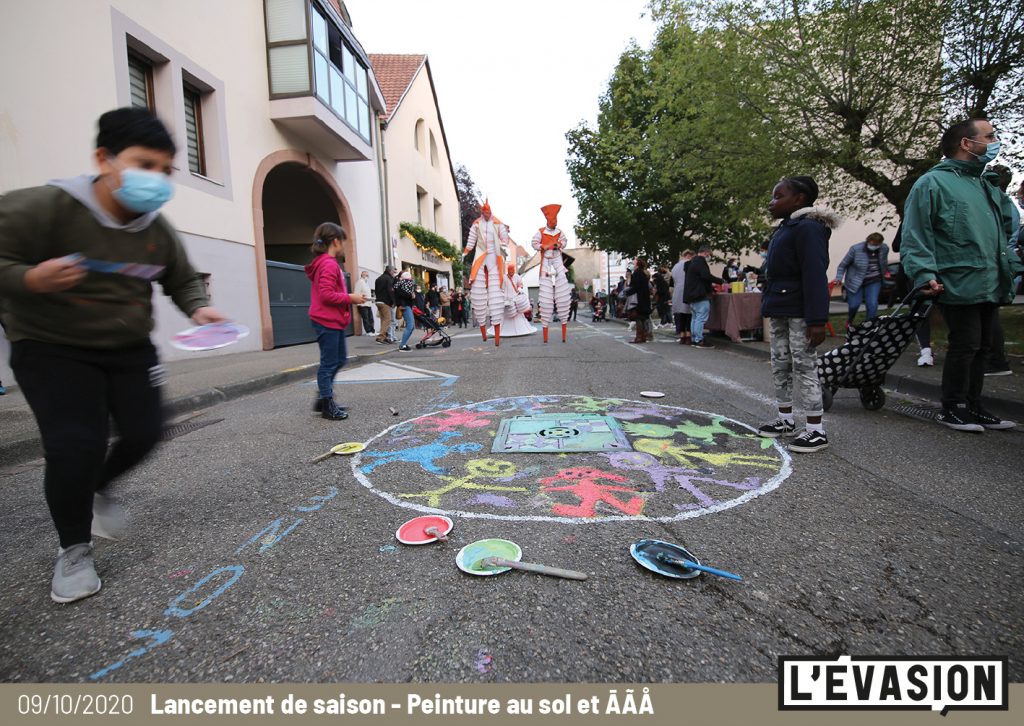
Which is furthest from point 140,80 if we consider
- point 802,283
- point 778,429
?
point 778,429

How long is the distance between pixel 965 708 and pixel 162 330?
34.2 feet

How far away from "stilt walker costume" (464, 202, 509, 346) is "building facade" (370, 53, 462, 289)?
10.9 metres

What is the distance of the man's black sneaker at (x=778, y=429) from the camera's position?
4.02 meters

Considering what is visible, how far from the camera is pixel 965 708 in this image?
146 cm

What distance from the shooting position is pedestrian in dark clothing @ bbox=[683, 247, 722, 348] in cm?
1060

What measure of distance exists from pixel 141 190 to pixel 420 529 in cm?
177

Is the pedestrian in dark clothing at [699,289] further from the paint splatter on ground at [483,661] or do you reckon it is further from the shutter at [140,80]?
the shutter at [140,80]

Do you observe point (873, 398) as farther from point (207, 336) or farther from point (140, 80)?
point (140, 80)

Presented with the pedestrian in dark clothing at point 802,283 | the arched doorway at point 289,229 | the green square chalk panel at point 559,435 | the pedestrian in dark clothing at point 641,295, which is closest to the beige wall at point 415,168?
the arched doorway at point 289,229

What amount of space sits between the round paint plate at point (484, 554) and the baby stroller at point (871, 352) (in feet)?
10.9

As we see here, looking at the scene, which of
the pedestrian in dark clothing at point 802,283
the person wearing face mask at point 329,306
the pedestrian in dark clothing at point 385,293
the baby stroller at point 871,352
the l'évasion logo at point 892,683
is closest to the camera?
the l'évasion logo at point 892,683

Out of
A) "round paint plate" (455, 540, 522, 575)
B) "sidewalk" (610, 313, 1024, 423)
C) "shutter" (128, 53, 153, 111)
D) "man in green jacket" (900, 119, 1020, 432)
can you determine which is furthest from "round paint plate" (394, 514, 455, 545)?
"shutter" (128, 53, 153, 111)

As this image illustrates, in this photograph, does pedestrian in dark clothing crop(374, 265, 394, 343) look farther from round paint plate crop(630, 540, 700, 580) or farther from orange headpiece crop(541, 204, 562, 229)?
round paint plate crop(630, 540, 700, 580)

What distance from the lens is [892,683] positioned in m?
1.54
